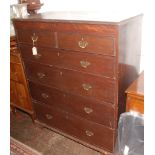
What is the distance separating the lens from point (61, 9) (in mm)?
2059

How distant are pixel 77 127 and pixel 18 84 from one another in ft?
2.68

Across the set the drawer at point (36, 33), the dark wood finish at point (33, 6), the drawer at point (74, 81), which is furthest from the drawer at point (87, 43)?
the dark wood finish at point (33, 6)

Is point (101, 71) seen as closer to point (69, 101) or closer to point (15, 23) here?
point (69, 101)

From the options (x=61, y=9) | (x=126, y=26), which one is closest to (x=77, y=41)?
(x=126, y=26)

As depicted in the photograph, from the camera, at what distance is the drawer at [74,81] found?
1494mm

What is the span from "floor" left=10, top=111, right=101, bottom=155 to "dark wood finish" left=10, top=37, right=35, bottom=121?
0.52 ft

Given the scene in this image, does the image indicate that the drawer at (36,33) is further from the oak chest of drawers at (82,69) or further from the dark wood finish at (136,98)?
the dark wood finish at (136,98)

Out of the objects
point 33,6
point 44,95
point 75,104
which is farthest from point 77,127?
point 33,6

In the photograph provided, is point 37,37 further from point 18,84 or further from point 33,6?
point 18,84

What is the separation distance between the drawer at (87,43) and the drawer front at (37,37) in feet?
0.31

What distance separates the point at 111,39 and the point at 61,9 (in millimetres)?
958

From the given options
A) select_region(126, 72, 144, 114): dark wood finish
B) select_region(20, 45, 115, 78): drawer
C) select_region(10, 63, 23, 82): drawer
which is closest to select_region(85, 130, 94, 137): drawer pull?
select_region(126, 72, 144, 114): dark wood finish

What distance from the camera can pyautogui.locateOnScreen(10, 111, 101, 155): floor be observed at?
6.31ft

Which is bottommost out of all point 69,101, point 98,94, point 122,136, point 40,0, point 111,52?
point 122,136
